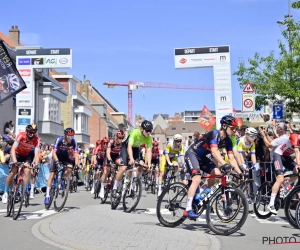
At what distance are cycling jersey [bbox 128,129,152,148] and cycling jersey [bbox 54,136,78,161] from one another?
5.04 ft

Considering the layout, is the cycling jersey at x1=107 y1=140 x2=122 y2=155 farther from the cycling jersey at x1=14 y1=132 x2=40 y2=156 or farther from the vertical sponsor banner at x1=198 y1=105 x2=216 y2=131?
the vertical sponsor banner at x1=198 y1=105 x2=216 y2=131

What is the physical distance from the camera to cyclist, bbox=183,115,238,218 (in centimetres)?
854

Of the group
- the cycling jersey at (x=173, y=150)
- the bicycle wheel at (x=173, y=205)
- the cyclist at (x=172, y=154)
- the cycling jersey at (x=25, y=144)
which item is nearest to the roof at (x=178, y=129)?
the cyclist at (x=172, y=154)

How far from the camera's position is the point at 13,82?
21.0 metres

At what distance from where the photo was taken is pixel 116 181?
467 inches

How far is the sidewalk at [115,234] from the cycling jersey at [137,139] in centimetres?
163

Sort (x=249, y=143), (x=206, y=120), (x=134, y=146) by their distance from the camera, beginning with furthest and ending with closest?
(x=206, y=120) < (x=249, y=143) < (x=134, y=146)

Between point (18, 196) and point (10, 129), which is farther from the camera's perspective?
point (10, 129)

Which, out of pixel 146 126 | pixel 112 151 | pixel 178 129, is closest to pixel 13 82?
pixel 112 151

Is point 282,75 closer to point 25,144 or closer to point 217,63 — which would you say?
point 217,63

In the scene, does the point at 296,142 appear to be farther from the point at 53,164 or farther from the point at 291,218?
the point at 53,164

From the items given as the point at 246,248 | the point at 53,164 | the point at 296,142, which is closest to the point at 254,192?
the point at 296,142

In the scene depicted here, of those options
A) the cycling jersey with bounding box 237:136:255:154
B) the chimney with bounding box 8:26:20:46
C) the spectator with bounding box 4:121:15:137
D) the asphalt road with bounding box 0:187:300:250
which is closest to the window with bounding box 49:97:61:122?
the chimney with bounding box 8:26:20:46

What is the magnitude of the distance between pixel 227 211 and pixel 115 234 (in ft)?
5.99
